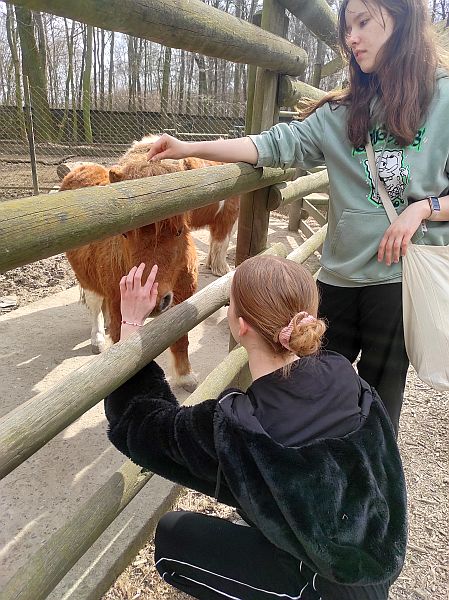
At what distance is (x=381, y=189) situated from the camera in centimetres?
198

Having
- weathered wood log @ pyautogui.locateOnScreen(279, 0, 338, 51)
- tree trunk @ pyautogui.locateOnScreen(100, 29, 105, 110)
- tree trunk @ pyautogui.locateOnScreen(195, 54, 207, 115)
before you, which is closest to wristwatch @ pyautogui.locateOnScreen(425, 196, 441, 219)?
weathered wood log @ pyautogui.locateOnScreen(279, 0, 338, 51)

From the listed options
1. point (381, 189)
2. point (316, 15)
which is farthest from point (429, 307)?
point (316, 15)

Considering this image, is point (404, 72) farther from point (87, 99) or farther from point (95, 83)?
point (95, 83)

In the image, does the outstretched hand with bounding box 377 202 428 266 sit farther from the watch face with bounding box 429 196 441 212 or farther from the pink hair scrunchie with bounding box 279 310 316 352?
the pink hair scrunchie with bounding box 279 310 316 352

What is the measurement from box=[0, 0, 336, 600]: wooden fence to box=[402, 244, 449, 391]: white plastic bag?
31.5 inches

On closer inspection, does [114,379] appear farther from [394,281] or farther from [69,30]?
[69,30]

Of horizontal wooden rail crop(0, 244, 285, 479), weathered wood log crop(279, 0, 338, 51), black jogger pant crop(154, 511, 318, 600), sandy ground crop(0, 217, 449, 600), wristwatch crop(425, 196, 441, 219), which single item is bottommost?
sandy ground crop(0, 217, 449, 600)

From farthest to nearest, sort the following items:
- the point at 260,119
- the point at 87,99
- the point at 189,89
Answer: the point at 189,89 → the point at 87,99 → the point at 260,119

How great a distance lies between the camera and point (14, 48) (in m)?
10.8

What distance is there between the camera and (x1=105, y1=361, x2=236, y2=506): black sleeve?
144cm

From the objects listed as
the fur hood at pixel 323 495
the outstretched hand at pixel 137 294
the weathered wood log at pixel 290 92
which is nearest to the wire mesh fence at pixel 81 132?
the weathered wood log at pixel 290 92

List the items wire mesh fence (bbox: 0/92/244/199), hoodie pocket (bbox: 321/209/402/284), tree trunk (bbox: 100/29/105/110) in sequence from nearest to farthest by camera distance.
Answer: hoodie pocket (bbox: 321/209/402/284)
wire mesh fence (bbox: 0/92/244/199)
tree trunk (bbox: 100/29/105/110)

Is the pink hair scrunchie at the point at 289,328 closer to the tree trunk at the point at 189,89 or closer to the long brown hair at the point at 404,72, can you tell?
the long brown hair at the point at 404,72

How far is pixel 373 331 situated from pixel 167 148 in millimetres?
1148
